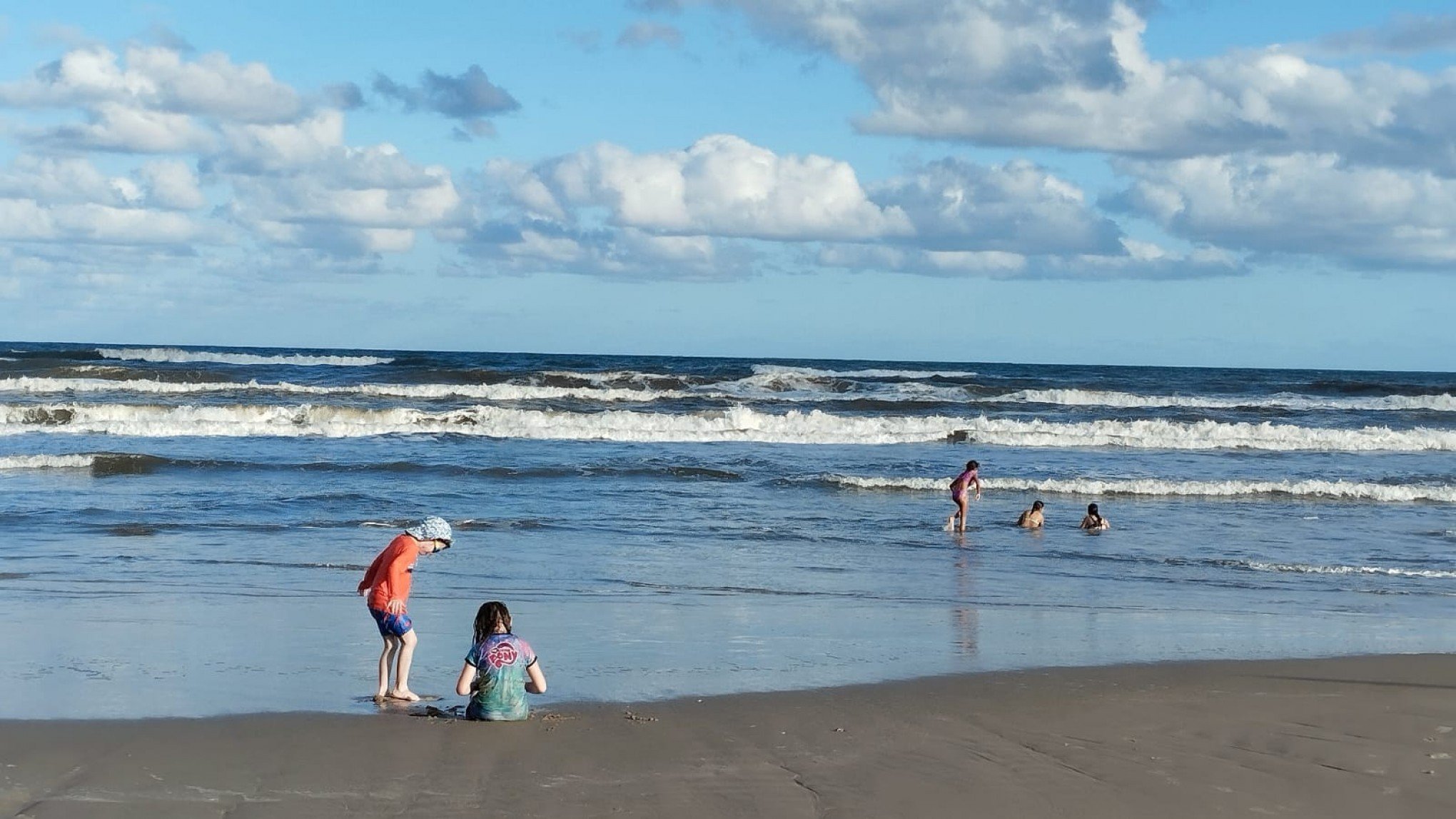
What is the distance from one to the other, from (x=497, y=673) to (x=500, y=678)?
3 cm

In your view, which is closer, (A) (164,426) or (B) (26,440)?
(B) (26,440)

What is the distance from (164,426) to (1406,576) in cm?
2543

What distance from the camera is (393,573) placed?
782 cm

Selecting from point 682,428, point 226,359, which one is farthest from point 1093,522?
point 226,359

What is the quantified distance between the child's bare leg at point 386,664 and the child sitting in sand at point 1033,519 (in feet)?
37.9

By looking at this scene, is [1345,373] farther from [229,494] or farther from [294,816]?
[294,816]

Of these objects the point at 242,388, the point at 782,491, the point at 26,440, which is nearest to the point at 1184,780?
the point at 782,491

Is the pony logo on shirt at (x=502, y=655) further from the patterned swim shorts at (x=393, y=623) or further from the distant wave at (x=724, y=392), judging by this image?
the distant wave at (x=724, y=392)

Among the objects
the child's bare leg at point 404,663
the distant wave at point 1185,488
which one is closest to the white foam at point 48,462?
the distant wave at point 1185,488

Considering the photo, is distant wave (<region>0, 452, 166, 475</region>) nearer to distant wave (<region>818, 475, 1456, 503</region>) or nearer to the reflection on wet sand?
distant wave (<region>818, 475, 1456, 503</region>)

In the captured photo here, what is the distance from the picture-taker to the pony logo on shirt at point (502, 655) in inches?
Result: 286

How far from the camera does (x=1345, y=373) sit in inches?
3492

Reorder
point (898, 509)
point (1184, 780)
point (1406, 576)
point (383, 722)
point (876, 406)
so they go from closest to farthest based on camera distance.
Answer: point (1184, 780)
point (383, 722)
point (1406, 576)
point (898, 509)
point (876, 406)

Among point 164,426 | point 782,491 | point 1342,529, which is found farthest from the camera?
point 164,426
